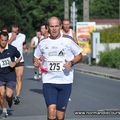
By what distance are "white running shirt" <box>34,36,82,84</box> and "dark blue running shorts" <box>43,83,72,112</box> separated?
7 cm

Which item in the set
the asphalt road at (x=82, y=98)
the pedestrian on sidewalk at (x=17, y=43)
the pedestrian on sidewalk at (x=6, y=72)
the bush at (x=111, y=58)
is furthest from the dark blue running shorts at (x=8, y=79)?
the bush at (x=111, y=58)

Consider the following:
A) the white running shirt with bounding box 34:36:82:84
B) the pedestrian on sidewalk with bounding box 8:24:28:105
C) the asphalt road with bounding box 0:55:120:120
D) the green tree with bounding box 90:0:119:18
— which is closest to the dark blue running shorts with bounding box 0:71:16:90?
the asphalt road with bounding box 0:55:120:120

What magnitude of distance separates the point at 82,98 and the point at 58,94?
282 inches

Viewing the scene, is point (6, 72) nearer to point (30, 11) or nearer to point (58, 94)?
point (58, 94)

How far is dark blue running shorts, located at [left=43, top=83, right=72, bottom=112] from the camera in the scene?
873 cm

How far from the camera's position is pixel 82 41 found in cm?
3341

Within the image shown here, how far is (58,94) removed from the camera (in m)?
8.84

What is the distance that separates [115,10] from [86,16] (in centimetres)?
6176

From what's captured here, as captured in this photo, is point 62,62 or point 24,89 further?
point 24,89

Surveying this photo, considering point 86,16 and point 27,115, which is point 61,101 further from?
point 86,16

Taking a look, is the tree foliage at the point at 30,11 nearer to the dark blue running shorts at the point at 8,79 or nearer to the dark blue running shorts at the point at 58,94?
the dark blue running shorts at the point at 8,79

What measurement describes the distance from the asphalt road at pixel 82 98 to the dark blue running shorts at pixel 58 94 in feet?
2.59

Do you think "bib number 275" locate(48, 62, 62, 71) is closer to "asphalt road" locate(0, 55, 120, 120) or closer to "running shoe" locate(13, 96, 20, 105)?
"asphalt road" locate(0, 55, 120, 120)

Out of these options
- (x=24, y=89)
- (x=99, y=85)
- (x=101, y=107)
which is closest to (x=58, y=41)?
(x=101, y=107)
